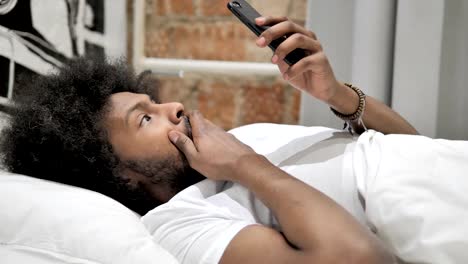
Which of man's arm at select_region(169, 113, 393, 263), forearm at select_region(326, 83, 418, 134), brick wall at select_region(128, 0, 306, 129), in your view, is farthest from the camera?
brick wall at select_region(128, 0, 306, 129)

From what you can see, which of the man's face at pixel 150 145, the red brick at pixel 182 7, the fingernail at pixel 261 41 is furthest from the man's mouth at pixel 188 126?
the red brick at pixel 182 7

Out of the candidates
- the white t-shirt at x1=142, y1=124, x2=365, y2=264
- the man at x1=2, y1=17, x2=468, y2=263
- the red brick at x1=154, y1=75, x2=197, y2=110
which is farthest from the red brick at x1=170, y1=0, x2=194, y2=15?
the white t-shirt at x1=142, y1=124, x2=365, y2=264

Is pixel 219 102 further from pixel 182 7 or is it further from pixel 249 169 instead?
pixel 249 169

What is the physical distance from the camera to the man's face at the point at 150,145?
0.99m

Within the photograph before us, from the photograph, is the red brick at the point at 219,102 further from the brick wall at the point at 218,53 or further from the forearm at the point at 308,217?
the forearm at the point at 308,217

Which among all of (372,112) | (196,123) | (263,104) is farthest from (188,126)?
(263,104)

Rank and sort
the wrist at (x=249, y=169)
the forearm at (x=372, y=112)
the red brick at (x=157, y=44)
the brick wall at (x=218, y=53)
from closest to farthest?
the wrist at (x=249, y=169), the forearm at (x=372, y=112), the brick wall at (x=218, y=53), the red brick at (x=157, y=44)

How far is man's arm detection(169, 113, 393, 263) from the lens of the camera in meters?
0.74

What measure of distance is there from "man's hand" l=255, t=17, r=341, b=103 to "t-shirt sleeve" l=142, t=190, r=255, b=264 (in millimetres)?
252

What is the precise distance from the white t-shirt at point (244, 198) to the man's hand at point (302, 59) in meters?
0.10

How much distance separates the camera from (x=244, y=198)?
2.94 ft

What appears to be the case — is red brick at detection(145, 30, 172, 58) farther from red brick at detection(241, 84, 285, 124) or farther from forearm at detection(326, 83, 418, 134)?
forearm at detection(326, 83, 418, 134)

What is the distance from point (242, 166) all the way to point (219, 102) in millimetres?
869

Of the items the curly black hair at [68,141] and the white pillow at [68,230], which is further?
the curly black hair at [68,141]
